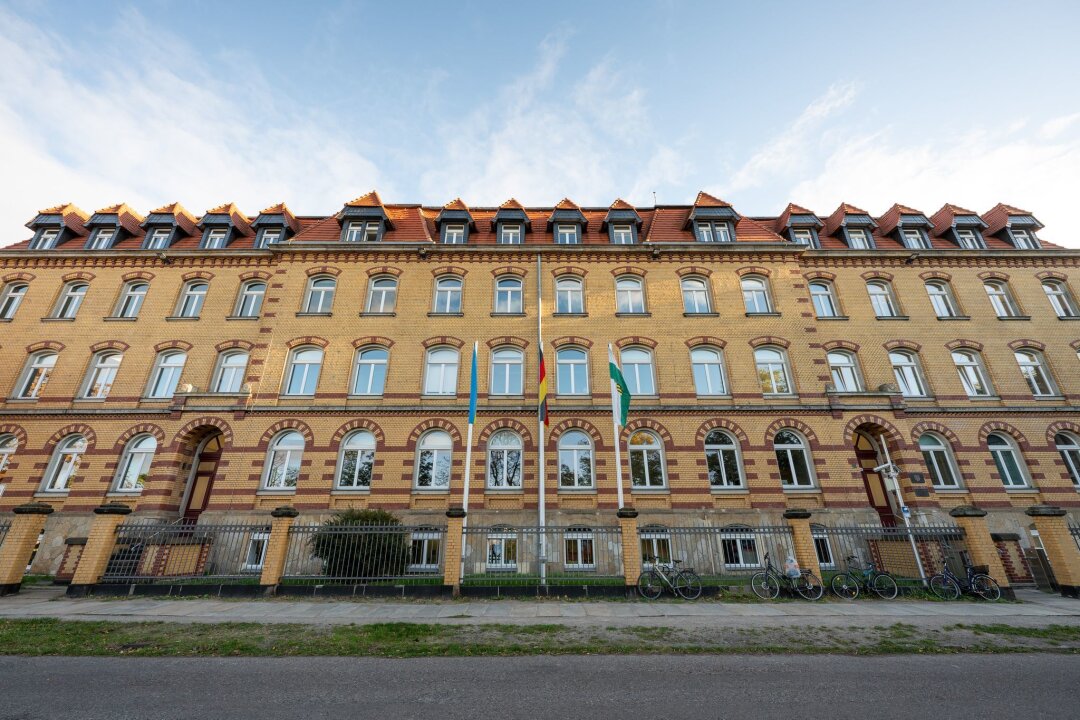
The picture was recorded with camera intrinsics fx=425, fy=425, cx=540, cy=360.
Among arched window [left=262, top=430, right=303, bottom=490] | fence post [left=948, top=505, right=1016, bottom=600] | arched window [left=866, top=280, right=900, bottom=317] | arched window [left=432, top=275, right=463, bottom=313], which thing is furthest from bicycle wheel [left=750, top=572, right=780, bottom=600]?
arched window [left=262, top=430, right=303, bottom=490]

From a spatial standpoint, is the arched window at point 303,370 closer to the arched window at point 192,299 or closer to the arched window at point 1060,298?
the arched window at point 192,299

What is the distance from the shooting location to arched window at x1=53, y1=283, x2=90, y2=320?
60.3 feet

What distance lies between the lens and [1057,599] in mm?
10812

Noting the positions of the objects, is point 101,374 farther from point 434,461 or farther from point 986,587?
point 986,587

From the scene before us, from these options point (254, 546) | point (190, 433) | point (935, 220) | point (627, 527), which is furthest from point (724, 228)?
point (190, 433)

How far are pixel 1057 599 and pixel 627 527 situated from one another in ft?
36.1

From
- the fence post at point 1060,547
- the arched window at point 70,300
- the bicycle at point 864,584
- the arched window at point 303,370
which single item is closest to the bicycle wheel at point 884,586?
the bicycle at point 864,584

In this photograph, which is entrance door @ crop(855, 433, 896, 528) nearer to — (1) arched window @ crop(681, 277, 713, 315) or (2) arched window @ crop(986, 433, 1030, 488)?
(2) arched window @ crop(986, 433, 1030, 488)

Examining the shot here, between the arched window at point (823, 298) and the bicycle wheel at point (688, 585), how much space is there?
13521mm

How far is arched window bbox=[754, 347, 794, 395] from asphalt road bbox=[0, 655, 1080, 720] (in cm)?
1060

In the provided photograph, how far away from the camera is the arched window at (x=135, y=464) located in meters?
15.6

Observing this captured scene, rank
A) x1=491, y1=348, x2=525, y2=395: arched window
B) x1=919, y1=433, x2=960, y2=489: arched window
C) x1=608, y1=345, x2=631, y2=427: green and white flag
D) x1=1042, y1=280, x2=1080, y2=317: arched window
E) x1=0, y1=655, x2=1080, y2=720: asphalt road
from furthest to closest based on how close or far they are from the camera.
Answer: x1=1042, y1=280, x2=1080, y2=317: arched window
x1=491, y1=348, x2=525, y2=395: arched window
x1=919, y1=433, x2=960, y2=489: arched window
x1=608, y1=345, x2=631, y2=427: green and white flag
x1=0, y1=655, x2=1080, y2=720: asphalt road

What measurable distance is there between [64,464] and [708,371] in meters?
24.9

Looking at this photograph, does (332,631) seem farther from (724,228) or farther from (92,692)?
(724,228)
